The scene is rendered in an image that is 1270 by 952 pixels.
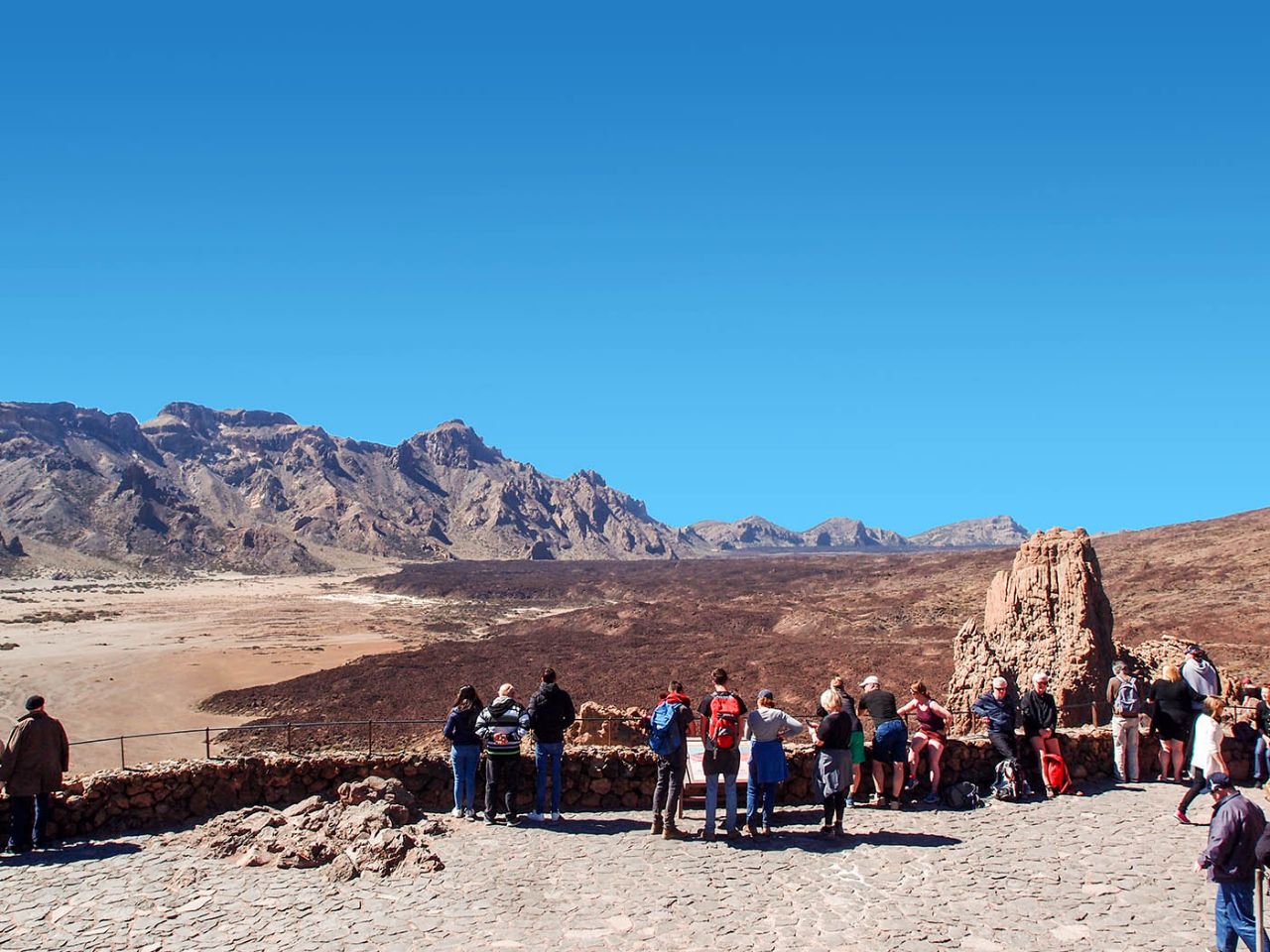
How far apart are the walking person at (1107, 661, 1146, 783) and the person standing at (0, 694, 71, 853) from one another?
12.9m

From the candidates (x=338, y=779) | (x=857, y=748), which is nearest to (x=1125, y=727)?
(x=857, y=748)

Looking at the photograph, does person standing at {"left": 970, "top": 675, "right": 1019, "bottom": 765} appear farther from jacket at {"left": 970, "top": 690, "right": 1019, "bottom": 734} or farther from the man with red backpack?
the man with red backpack

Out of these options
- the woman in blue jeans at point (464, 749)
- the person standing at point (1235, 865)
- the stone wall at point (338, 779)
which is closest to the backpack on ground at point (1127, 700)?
the stone wall at point (338, 779)

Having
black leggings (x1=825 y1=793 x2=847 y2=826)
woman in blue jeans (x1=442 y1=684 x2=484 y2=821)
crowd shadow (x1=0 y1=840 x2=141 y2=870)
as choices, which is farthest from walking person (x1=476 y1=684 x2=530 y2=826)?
crowd shadow (x1=0 y1=840 x2=141 y2=870)

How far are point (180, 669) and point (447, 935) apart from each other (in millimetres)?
45267

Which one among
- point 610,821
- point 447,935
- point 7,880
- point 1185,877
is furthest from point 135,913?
→ point 1185,877

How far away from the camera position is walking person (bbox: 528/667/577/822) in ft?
37.0

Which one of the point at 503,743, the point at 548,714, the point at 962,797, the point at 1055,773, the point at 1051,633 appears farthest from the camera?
the point at 1051,633

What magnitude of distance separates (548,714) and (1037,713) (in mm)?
6229

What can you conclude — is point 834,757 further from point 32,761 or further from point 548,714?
point 32,761

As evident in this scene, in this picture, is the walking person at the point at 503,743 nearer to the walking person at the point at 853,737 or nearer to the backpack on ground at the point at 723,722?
the backpack on ground at the point at 723,722

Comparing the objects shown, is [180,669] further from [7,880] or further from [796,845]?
[796,845]

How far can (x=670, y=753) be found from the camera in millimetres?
10578

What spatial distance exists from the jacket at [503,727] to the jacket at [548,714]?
7.8 inches
